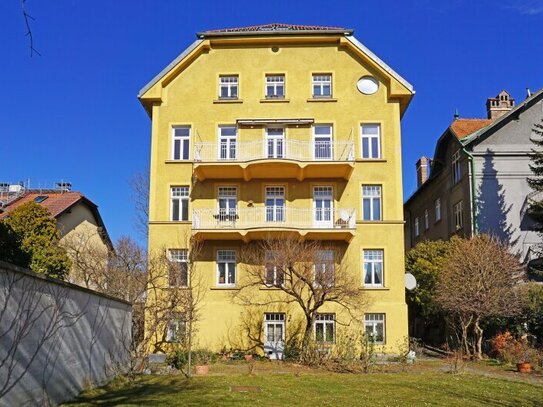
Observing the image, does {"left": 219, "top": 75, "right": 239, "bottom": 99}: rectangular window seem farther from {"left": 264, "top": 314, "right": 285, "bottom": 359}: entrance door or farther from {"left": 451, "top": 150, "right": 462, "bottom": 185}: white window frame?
{"left": 451, "top": 150, "right": 462, "bottom": 185}: white window frame

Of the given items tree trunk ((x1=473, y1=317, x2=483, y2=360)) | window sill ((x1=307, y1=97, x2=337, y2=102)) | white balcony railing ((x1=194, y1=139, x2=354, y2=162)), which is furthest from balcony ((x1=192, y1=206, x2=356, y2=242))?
tree trunk ((x1=473, y1=317, x2=483, y2=360))

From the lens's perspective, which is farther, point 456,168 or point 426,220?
point 426,220

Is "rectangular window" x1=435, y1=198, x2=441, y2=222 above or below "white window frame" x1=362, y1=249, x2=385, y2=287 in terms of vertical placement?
above

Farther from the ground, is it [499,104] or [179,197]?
[499,104]

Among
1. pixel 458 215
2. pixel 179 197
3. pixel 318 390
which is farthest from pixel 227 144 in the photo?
pixel 318 390

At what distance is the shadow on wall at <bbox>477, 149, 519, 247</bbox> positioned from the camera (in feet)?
98.9

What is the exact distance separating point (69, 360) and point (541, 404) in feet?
35.2

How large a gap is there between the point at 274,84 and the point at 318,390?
17388mm

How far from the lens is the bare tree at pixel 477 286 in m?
24.5

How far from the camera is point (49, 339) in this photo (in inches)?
469

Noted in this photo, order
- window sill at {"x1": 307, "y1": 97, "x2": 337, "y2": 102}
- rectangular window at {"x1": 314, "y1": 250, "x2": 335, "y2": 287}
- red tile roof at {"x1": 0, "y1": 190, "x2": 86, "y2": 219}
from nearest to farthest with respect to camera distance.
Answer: rectangular window at {"x1": 314, "y1": 250, "x2": 335, "y2": 287} → window sill at {"x1": 307, "y1": 97, "x2": 337, "y2": 102} → red tile roof at {"x1": 0, "y1": 190, "x2": 86, "y2": 219}

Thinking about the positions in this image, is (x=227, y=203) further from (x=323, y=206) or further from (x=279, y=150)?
(x=323, y=206)

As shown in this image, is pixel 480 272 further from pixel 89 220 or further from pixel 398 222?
pixel 89 220

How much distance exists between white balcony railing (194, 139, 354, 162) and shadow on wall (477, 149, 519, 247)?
27.0 feet
